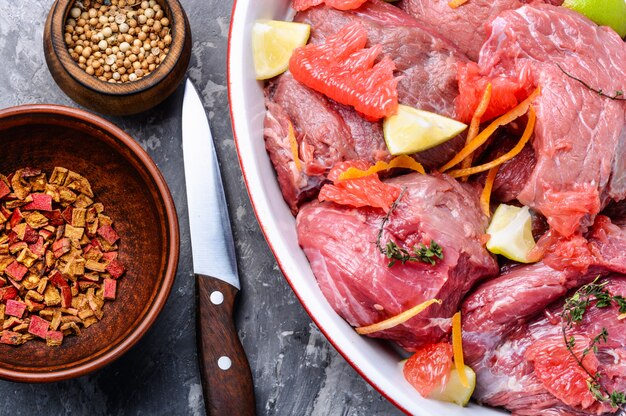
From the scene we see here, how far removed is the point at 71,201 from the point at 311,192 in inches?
45.3

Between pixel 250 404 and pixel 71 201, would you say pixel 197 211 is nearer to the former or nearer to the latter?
pixel 71 201

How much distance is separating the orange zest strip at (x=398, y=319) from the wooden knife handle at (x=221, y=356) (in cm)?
69

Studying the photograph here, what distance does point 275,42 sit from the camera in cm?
296

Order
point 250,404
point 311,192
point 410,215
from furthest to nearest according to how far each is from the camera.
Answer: point 250,404 < point 311,192 < point 410,215

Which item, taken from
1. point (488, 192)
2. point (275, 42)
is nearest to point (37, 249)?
point (275, 42)

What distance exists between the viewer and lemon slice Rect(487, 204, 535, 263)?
9.43 ft

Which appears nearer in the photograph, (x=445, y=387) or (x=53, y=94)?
(x=445, y=387)

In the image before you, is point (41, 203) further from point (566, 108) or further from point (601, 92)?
point (601, 92)

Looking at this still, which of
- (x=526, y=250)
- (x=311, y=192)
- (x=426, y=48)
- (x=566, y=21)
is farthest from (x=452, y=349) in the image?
(x=566, y=21)

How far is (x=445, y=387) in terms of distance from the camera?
9.45ft

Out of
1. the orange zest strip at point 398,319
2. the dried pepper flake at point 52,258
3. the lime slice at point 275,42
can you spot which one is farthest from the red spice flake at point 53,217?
the orange zest strip at point 398,319

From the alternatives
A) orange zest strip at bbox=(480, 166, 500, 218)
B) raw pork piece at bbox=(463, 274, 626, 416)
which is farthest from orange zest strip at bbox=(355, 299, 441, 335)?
orange zest strip at bbox=(480, 166, 500, 218)

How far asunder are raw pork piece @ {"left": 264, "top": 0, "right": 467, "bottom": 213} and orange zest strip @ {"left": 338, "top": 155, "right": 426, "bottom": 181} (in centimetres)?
3

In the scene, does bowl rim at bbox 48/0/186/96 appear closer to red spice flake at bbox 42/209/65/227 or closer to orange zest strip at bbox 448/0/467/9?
red spice flake at bbox 42/209/65/227
